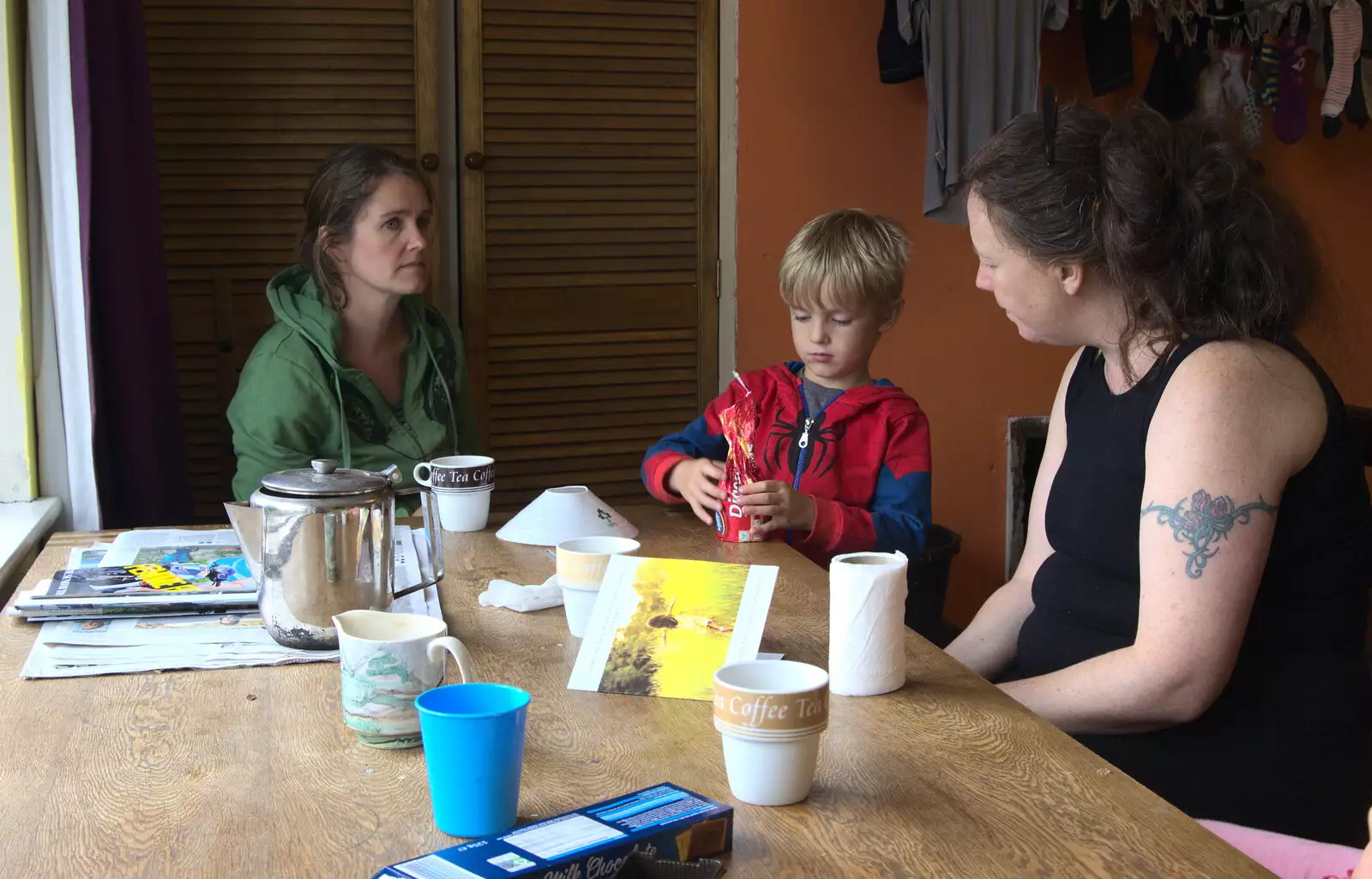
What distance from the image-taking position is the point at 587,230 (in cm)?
302

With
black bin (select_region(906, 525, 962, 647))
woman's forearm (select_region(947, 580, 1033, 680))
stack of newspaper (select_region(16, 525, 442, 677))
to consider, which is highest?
stack of newspaper (select_region(16, 525, 442, 677))

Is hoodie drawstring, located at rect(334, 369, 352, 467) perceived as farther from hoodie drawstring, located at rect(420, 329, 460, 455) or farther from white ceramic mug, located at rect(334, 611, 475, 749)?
white ceramic mug, located at rect(334, 611, 475, 749)

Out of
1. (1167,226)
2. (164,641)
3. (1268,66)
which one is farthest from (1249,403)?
(1268,66)

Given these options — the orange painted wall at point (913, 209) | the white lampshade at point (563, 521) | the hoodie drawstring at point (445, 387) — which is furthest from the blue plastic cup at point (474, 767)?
the orange painted wall at point (913, 209)

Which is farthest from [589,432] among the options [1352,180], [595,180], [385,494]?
[1352,180]

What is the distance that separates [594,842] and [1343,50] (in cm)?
341

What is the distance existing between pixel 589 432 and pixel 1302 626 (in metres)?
1.96

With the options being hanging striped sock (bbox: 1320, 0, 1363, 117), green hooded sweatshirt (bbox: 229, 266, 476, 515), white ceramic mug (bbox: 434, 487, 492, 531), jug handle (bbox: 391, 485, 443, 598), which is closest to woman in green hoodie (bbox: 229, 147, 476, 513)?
green hooded sweatshirt (bbox: 229, 266, 476, 515)

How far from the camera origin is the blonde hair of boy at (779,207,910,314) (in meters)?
2.00

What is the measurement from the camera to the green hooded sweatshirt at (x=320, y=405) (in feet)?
7.43

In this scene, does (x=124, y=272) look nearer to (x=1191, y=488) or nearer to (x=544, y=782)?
(x=544, y=782)

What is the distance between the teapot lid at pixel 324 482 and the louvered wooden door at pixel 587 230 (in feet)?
5.56

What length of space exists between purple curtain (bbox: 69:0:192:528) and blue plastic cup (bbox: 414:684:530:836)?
152cm

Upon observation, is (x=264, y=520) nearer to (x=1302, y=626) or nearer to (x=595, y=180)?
(x=1302, y=626)
